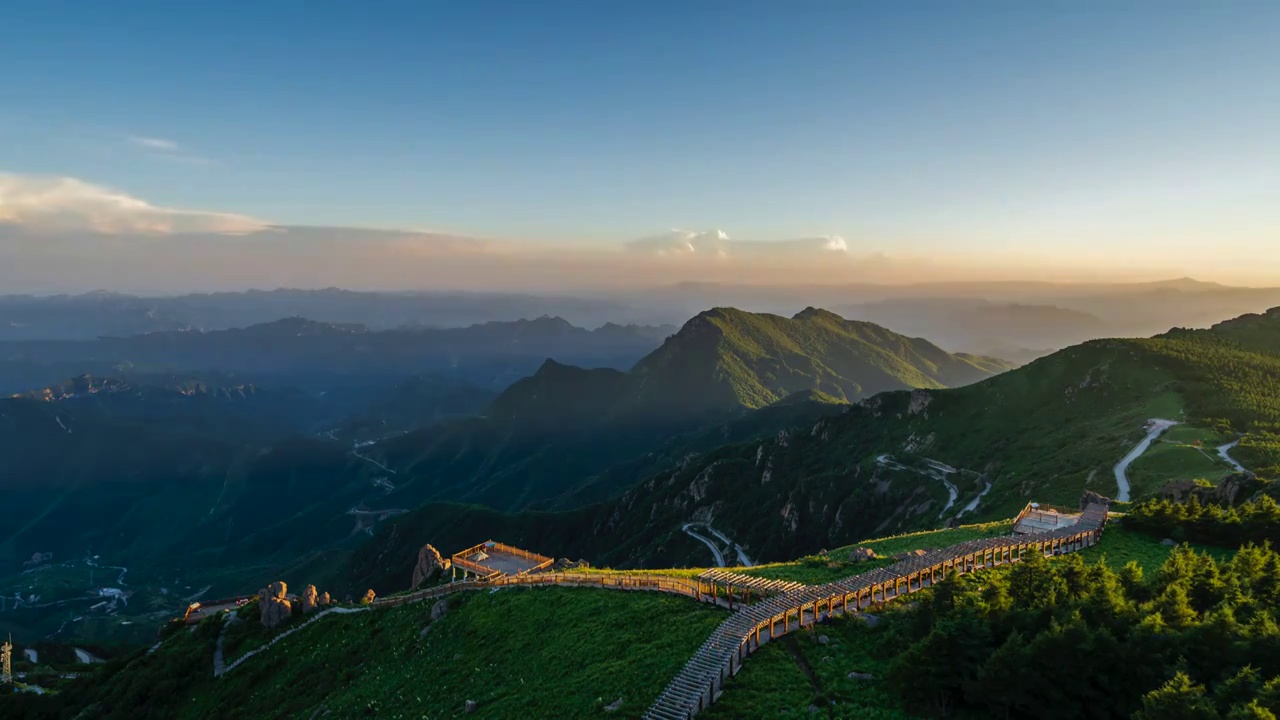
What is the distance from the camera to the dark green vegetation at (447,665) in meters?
35.3

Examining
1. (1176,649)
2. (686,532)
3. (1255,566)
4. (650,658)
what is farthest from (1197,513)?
(686,532)

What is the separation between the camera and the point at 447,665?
46.4 meters

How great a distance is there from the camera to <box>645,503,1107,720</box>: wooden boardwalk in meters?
29.7

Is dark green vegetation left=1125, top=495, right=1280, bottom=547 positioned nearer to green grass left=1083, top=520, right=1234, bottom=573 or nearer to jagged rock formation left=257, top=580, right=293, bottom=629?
green grass left=1083, top=520, right=1234, bottom=573

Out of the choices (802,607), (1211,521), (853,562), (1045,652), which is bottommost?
(853,562)

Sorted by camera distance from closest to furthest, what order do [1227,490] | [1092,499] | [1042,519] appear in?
1. [1227,490]
2. [1042,519]
3. [1092,499]

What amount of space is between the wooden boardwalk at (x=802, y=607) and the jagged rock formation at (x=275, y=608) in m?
61.4

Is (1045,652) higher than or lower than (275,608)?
higher

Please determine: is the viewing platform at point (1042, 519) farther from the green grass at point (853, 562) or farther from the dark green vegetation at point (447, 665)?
the dark green vegetation at point (447, 665)

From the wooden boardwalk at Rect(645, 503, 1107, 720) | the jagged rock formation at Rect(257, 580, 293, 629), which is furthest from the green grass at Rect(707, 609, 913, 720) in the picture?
the jagged rock formation at Rect(257, 580, 293, 629)

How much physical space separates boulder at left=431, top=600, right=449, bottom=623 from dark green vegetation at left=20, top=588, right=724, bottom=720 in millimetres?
697

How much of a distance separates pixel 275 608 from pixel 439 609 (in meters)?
29.7

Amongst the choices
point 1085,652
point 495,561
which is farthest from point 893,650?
point 495,561

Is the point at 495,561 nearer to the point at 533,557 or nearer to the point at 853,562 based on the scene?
the point at 533,557
